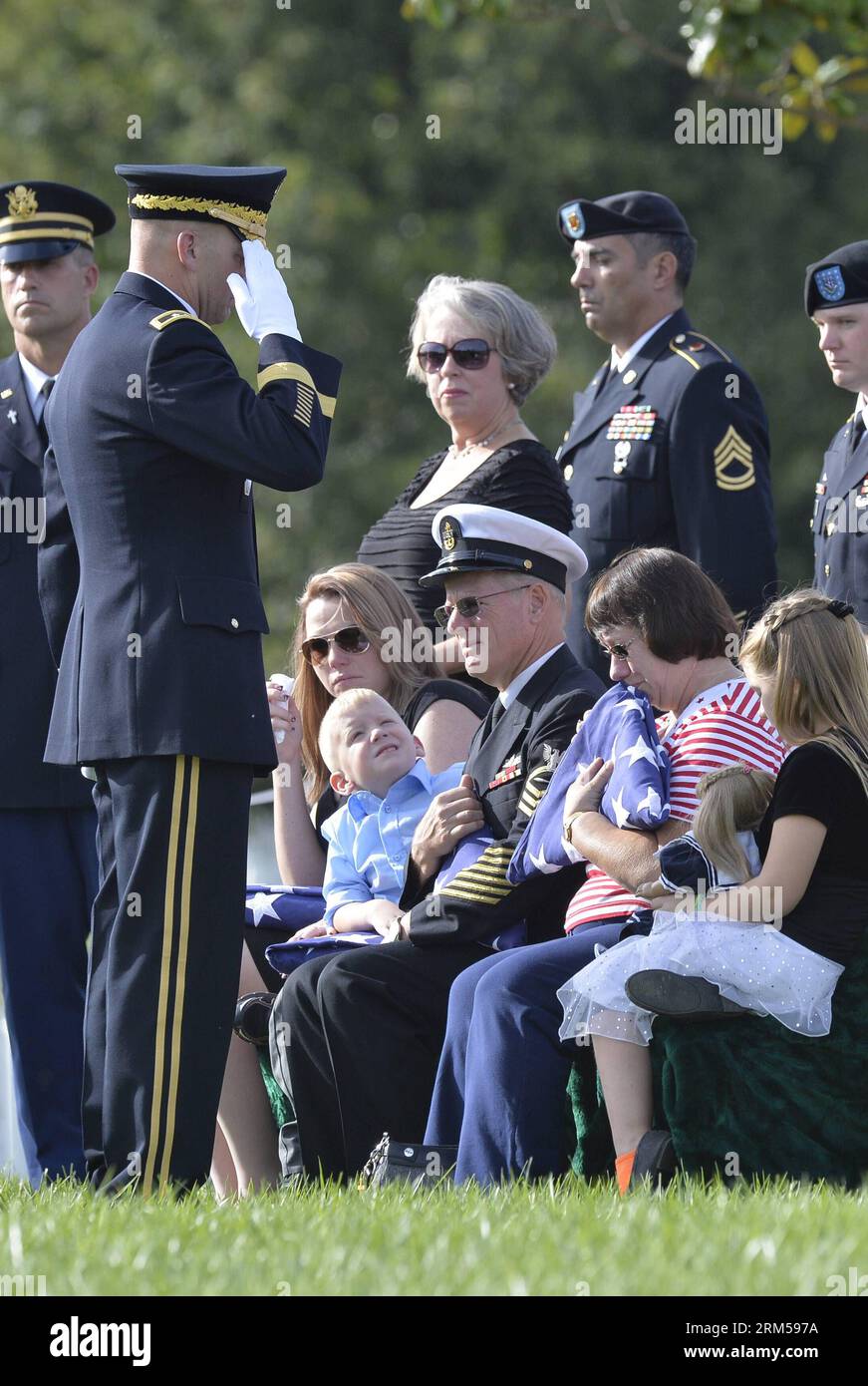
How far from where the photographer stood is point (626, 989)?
463 centimetres

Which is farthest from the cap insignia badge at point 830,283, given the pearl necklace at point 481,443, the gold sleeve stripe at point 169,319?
the gold sleeve stripe at point 169,319

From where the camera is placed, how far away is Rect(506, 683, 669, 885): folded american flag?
16.4ft

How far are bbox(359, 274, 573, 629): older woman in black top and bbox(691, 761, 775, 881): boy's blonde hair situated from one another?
5.54ft

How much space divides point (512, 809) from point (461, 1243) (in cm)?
164

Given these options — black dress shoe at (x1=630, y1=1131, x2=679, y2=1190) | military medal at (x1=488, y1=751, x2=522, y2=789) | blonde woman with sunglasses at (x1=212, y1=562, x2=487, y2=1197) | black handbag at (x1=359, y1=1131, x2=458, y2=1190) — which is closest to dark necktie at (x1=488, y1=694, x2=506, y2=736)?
military medal at (x1=488, y1=751, x2=522, y2=789)

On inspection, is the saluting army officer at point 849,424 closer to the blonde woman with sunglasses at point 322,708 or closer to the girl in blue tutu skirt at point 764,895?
the blonde woman with sunglasses at point 322,708

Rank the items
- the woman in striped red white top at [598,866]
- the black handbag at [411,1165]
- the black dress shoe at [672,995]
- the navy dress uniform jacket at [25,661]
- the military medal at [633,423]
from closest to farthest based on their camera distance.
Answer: the black dress shoe at [672,995], the woman in striped red white top at [598,866], the black handbag at [411,1165], the navy dress uniform jacket at [25,661], the military medal at [633,423]

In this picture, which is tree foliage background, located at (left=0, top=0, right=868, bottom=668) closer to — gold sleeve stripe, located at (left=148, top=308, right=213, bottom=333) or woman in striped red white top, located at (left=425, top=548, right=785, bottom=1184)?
woman in striped red white top, located at (left=425, top=548, right=785, bottom=1184)

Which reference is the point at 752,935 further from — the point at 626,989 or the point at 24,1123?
the point at 24,1123

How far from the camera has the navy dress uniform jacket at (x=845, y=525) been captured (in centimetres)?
637

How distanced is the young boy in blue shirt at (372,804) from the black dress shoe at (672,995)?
130cm

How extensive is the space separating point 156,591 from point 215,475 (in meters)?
0.28

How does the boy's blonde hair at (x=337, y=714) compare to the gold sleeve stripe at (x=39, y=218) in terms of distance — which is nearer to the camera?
the boy's blonde hair at (x=337, y=714)
